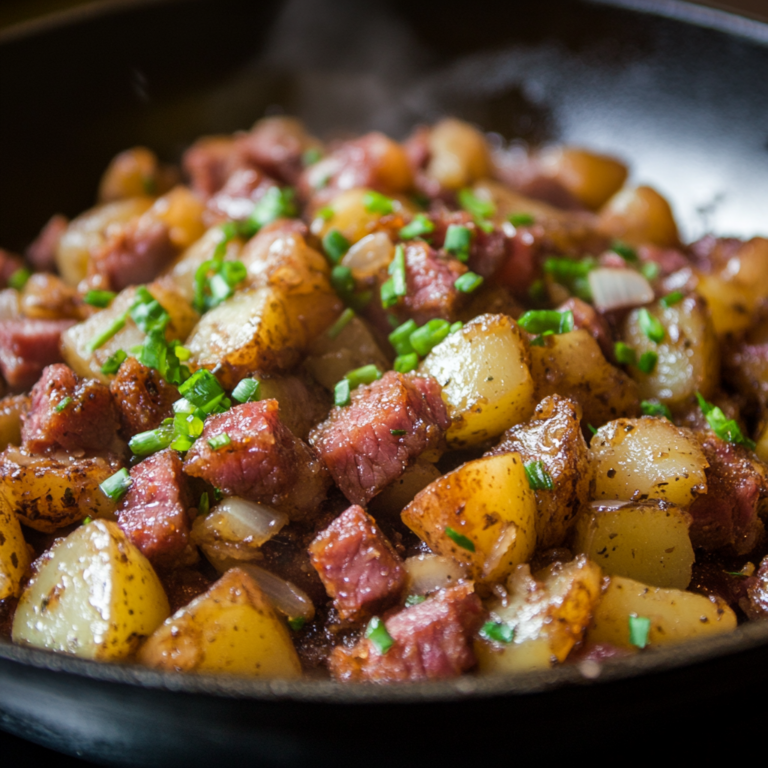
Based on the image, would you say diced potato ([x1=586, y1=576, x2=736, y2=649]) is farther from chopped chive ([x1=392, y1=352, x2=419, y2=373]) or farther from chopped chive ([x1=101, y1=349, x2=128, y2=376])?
chopped chive ([x1=101, y1=349, x2=128, y2=376])

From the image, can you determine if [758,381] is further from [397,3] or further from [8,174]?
[8,174]

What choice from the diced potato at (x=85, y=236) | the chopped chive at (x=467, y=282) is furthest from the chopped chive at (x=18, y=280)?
the chopped chive at (x=467, y=282)

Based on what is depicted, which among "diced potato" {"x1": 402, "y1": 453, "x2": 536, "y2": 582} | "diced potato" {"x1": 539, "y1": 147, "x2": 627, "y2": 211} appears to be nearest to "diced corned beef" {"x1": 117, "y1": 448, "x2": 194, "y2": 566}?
"diced potato" {"x1": 402, "y1": 453, "x2": 536, "y2": 582}

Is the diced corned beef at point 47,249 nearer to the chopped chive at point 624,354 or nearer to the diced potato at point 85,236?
the diced potato at point 85,236

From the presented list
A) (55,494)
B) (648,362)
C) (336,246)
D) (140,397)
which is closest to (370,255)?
(336,246)

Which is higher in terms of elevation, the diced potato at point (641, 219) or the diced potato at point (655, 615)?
the diced potato at point (641, 219)
